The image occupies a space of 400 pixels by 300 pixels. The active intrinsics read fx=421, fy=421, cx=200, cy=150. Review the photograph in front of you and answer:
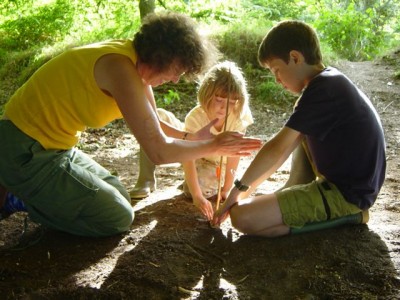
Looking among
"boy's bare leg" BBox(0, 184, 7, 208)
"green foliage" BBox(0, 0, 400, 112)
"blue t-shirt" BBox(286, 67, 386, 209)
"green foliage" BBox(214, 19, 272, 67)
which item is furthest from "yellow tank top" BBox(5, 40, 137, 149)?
"green foliage" BBox(214, 19, 272, 67)

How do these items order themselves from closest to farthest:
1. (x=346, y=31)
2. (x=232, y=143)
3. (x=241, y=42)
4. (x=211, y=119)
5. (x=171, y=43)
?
1. (x=171, y=43)
2. (x=232, y=143)
3. (x=211, y=119)
4. (x=241, y=42)
5. (x=346, y=31)

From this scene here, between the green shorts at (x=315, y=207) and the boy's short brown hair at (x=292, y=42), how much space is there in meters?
0.76

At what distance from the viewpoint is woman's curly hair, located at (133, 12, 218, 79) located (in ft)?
7.35

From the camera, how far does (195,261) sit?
7.52 feet

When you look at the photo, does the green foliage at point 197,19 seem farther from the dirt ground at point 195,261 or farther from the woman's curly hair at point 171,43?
the woman's curly hair at point 171,43

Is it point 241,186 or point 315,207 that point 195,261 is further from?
point 315,207

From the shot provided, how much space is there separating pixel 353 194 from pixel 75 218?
164 centimetres

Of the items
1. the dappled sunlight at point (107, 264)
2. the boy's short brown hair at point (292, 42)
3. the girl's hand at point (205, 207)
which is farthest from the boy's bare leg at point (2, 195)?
the boy's short brown hair at point (292, 42)

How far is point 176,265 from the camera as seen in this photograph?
224 cm

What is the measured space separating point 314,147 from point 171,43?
1024 millimetres

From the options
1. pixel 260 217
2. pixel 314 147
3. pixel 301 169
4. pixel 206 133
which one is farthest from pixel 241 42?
pixel 260 217

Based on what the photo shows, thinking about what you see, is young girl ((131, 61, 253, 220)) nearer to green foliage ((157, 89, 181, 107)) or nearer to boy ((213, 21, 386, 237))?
boy ((213, 21, 386, 237))

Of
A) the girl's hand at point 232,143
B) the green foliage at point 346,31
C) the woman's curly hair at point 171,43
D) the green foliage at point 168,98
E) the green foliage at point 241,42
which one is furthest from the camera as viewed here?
the green foliage at point 346,31

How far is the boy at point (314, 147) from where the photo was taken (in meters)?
2.28
